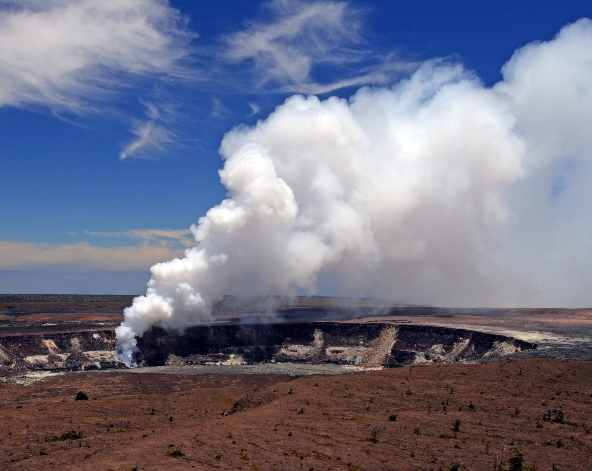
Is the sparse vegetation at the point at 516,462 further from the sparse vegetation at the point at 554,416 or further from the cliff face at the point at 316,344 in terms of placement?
the cliff face at the point at 316,344

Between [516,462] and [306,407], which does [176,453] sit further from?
[516,462]

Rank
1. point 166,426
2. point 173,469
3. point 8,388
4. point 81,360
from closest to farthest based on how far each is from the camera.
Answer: point 173,469, point 166,426, point 8,388, point 81,360

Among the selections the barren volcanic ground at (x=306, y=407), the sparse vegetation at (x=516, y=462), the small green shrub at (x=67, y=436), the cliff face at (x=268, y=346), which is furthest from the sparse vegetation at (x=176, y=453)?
the cliff face at (x=268, y=346)

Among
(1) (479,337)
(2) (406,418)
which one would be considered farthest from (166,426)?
(1) (479,337)

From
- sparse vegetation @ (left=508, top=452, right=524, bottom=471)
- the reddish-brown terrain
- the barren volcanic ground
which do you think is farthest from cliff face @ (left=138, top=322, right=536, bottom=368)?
sparse vegetation @ (left=508, top=452, right=524, bottom=471)

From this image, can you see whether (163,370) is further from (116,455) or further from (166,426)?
(116,455)

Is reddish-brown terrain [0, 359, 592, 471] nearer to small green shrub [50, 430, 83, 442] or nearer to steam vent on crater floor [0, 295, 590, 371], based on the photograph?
small green shrub [50, 430, 83, 442]

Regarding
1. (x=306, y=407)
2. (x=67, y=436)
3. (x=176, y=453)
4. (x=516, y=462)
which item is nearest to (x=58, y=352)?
(x=67, y=436)
